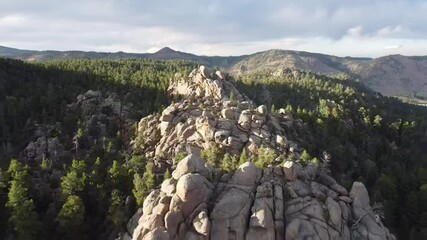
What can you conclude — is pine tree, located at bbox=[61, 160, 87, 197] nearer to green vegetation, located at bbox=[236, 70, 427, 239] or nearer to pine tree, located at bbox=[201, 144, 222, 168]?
pine tree, located at bbox=[201, 144, 222, 168]

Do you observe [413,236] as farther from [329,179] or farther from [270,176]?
[270,176]

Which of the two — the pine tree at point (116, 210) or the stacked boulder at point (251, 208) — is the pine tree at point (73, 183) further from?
the stacked boulder at point (251, 208)

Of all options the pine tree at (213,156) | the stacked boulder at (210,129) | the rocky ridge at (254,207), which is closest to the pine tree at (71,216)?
the rocky ridge at (254,207)

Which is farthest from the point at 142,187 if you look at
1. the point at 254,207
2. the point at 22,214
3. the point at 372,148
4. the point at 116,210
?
the point at 372,148

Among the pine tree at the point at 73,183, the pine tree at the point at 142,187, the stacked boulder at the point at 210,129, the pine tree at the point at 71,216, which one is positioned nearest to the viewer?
the pine tree at the point at 71,216

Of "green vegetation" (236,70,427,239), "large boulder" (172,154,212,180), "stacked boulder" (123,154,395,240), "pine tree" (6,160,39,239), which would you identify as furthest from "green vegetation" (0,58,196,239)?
"green vegetation" (236,70,427,239)

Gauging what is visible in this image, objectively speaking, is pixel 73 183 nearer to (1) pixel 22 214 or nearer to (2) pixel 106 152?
(1) pixel 22 214

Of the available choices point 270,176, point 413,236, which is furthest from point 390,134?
point 270,176
